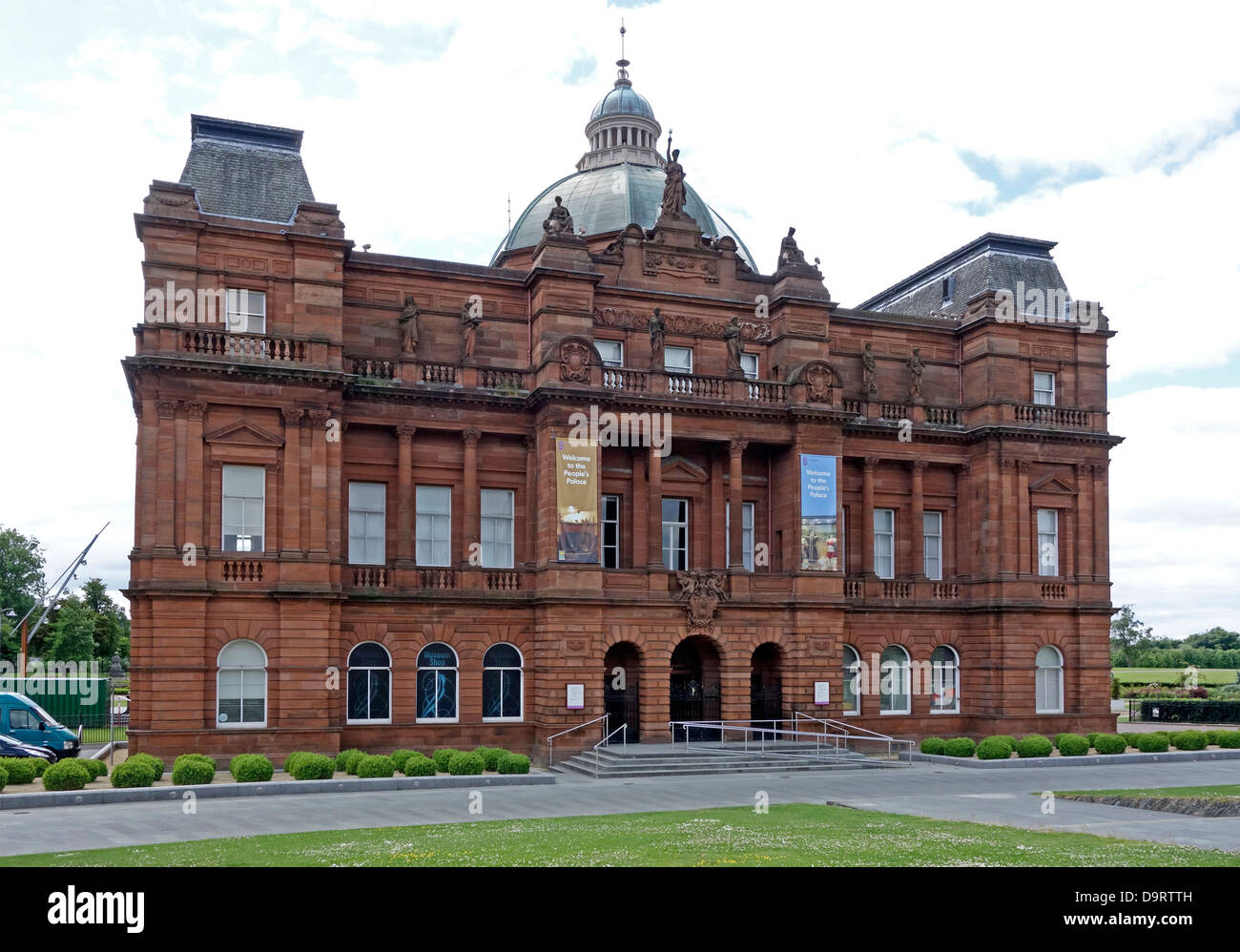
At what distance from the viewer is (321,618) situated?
36.6m

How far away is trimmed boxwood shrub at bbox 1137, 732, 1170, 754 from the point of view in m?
41.1

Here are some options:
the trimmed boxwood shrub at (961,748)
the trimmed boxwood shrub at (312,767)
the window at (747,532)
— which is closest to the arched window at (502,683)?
the trimmed boxwood shrub at (312,767)

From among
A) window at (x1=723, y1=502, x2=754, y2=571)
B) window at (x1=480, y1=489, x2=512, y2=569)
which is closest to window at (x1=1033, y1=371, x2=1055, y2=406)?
window at (x1=723, y1=502, x2=754, y2=571)

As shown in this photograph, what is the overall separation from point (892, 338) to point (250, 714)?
2825 cm

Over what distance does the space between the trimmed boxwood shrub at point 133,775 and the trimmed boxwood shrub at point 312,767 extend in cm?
370

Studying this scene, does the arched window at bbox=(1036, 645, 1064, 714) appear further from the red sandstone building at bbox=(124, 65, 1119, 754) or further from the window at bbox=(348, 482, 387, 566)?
the window at bbox=(348, 482, 387, 566)

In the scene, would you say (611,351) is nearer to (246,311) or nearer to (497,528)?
(497,528)

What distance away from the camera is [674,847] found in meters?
19.9

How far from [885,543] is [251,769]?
26473 millimetres

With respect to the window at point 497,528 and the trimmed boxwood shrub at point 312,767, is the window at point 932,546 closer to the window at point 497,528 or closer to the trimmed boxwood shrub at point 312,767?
the window at point 497,528

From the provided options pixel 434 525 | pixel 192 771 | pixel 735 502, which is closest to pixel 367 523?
pixel 434 525

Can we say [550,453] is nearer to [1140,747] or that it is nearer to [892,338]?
[892,338]

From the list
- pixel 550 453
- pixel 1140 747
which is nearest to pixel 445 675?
pixel 550 453

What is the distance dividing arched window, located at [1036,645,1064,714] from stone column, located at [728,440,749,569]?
1350cm
